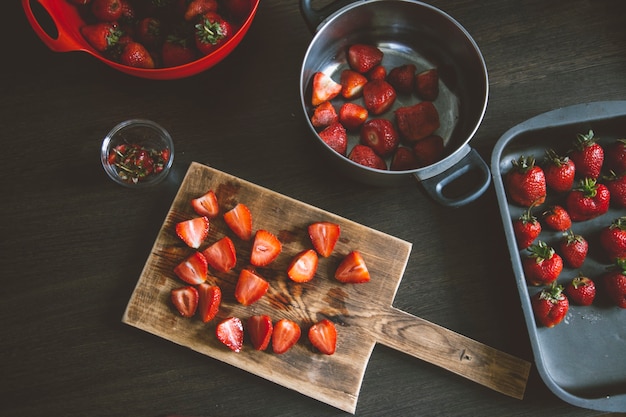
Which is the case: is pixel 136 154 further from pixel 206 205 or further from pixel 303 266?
pixel 303 266

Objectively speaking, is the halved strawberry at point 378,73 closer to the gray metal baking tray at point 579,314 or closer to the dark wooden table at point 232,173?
the dark wooden table at point 232,173

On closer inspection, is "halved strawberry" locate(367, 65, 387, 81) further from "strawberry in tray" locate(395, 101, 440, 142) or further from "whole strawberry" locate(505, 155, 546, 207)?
"whole strawberry" locate(505, 155, 546, 207)

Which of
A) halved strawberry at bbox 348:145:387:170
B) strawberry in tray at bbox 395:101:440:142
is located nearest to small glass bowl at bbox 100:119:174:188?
halved strawberry at bbox 348:145:387:170

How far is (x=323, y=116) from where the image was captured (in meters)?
1.21

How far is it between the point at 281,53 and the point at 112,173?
444 mm

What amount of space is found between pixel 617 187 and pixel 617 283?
0.20m

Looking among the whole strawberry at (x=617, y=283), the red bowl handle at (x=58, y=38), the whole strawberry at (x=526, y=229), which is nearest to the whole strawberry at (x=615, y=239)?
the whole strawberry at (x=617, y=283)

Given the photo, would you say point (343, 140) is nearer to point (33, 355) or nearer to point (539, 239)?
point (539, 239)

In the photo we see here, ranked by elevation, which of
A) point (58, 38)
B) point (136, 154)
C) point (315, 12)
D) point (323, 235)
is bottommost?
point (323, 235)

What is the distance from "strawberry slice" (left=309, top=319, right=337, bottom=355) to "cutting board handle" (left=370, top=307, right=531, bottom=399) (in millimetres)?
87

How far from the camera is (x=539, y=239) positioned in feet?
4.01

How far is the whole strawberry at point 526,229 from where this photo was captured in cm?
118

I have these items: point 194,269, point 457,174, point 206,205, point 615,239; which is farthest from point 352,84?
point 615,239

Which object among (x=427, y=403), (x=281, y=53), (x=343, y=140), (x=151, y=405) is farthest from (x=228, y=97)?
(x=427, y=403)
